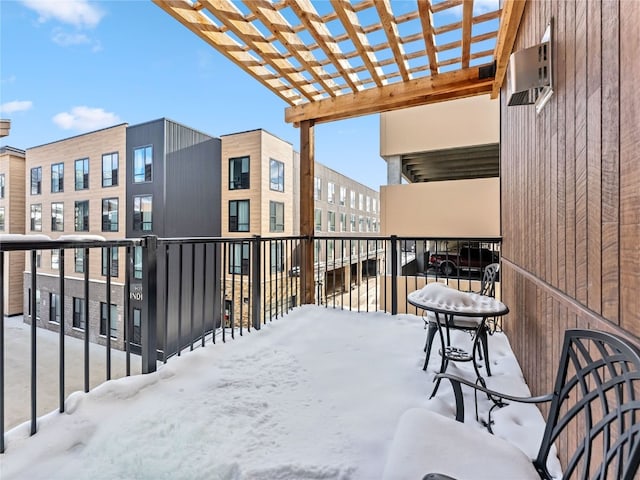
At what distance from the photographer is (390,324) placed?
3105 mm

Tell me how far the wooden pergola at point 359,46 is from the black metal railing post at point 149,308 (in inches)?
72.2

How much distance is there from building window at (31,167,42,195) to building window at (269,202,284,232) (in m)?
9.18

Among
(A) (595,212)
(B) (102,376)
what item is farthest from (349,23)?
(B) (102,376)

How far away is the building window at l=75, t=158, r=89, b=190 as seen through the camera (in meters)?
10.8

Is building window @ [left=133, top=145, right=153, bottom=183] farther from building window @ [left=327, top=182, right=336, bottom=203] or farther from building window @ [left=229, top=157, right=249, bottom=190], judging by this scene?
building window @ [left=327, top=182, right=336, bottom=203]

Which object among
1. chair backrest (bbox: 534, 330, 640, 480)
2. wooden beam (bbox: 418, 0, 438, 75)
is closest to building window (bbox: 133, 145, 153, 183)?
wooden beam (bbox: 418, 0, 438, 75)

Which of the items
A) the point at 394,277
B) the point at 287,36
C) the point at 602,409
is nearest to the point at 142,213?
the point at 287,36

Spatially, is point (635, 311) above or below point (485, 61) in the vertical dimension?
below

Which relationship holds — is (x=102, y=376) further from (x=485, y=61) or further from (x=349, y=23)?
(x=485, y=61)

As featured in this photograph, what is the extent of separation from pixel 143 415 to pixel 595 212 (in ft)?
6.97

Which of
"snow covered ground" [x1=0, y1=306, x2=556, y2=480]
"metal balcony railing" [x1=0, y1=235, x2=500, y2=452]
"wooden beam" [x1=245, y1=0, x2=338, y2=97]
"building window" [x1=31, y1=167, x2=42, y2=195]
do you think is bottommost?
"snow covered ground" [x1=0, y1=306, x2=556, y2=480]

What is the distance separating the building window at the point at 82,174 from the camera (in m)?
10.8

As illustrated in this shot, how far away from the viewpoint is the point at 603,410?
2.41ft

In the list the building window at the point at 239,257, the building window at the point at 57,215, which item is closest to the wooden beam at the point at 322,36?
the building window at the point at 239,257
